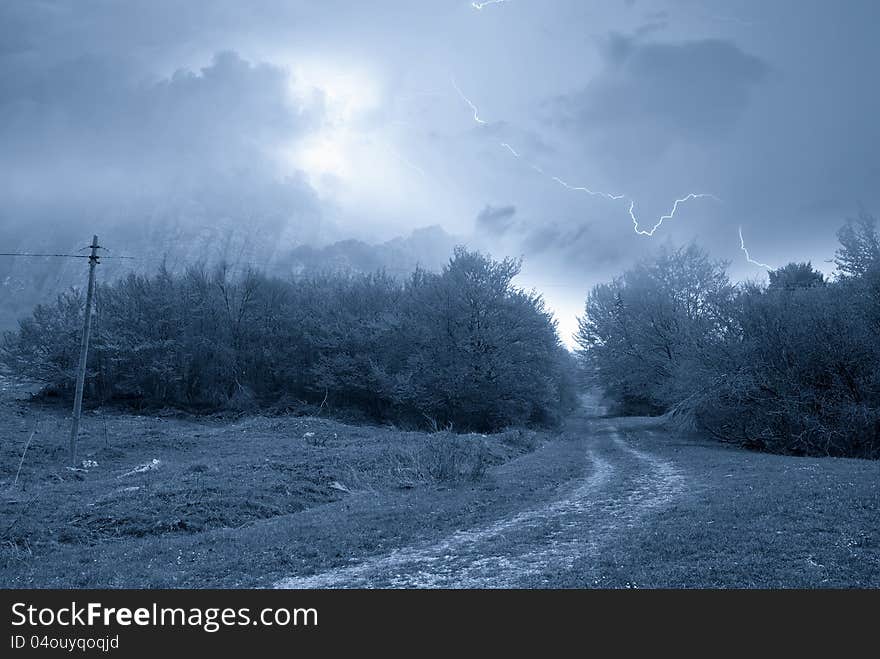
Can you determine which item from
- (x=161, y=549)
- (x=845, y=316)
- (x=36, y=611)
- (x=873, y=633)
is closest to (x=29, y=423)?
(x=161, y=549)

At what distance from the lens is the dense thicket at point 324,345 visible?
161ft

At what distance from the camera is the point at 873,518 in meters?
12.0

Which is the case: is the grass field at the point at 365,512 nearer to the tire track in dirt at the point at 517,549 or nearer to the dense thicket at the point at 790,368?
the tire track in dirt at the point at 517,549

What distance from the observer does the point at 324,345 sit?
5766 centimetres

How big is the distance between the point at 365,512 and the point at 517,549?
6.01 metres

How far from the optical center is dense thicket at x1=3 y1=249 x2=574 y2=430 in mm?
49031

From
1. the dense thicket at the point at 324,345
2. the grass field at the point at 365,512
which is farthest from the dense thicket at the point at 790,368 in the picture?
the dense thicket at the point at 324,345

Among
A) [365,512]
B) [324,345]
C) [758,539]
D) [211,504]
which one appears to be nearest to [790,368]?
[758,539]

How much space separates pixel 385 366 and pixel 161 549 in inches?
1638

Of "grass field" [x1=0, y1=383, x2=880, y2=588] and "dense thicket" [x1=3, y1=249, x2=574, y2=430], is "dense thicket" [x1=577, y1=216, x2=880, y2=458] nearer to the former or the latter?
"grass field" [x1=0, y1=383, x2=880, y2=588]

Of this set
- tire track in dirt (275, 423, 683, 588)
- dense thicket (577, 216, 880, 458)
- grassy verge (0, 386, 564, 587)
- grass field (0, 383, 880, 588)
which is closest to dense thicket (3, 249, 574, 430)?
dense thicket (577, 216, 880, 458)

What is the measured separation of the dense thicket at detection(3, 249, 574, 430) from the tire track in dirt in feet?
97.8

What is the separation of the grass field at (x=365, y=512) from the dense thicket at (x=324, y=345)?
17.9m

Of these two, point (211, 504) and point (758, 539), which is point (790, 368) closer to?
point (758, 539)
